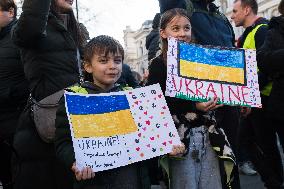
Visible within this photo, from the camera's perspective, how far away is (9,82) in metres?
3.10

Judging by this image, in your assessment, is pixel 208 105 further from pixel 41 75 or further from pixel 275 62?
pixel 275 62

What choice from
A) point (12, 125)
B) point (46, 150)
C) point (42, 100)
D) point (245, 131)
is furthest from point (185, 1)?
point (245, 131)

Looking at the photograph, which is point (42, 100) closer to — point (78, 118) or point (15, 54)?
point (78, 118)

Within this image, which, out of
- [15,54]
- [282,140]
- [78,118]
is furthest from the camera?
[282,140]

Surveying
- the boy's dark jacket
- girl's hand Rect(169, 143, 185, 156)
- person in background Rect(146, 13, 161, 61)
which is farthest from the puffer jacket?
person in background Rect(146, 13, 161, 61)

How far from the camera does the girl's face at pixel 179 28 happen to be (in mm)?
2619

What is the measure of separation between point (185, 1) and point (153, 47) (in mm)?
935

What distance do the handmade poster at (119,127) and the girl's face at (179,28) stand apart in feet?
1.48

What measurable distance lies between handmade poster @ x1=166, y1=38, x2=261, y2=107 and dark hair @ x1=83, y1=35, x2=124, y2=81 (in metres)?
0.32

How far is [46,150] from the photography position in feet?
8.21

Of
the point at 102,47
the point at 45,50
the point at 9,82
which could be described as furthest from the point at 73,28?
the point at 9,82

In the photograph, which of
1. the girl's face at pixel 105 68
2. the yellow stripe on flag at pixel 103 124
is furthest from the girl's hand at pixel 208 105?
the girl's face at pixel 105 68

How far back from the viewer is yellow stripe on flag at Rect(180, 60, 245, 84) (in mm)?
2426

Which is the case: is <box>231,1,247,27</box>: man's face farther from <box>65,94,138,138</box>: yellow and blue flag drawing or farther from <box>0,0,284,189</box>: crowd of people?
<box>65,94,138,138</box>: yellow and blue flag drawing
